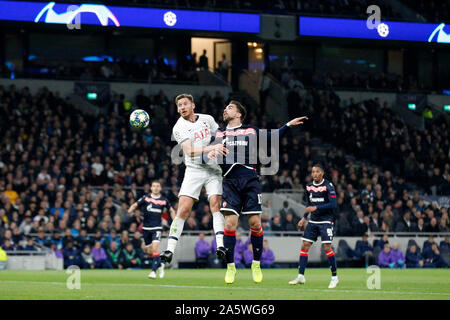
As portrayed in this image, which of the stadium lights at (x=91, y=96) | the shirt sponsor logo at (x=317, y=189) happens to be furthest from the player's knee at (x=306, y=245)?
the stadium lights at (x=91, y=96)

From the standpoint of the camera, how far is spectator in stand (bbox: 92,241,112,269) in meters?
25.1

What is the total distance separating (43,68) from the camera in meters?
38.5

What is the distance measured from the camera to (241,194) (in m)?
13.9

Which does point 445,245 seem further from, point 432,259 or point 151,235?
point 151,235

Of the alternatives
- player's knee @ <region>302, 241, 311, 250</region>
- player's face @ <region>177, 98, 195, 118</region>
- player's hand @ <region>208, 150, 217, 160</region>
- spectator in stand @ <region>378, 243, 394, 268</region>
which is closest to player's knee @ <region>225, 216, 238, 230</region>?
player's hand @ <region>208, 150, 217, 160</region>

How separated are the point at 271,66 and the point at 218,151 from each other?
29504 mm

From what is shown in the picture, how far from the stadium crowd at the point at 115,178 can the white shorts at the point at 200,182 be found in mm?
11452

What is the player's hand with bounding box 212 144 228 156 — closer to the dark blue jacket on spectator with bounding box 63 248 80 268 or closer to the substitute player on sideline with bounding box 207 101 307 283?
the substitute player on sideline with bounding box 207 101 307 283

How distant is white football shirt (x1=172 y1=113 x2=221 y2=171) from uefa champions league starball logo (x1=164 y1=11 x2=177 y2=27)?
67.0 ft

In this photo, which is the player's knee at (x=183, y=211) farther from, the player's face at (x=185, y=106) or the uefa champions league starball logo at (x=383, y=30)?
the uefa champions league starball logo at (x=383, y=30)

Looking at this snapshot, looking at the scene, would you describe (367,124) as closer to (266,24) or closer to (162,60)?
(266,24)
